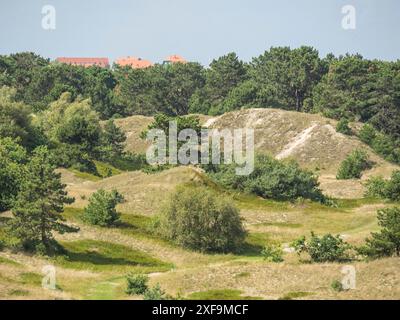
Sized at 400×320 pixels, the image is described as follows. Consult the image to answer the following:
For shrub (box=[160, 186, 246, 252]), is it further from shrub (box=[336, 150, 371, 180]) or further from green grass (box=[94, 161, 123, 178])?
green grass (box=[94, 161, 123, 178])

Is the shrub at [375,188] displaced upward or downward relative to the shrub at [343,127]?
downward

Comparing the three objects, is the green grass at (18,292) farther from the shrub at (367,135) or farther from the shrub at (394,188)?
the shrub at (367,135)

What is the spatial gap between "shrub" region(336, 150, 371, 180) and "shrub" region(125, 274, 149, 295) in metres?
68.5

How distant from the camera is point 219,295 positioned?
41.6 m

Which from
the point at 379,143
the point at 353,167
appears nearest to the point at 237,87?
the point at 379,143

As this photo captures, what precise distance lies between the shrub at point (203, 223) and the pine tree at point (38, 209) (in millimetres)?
10034

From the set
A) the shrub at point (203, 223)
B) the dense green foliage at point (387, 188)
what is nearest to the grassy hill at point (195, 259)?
the shrub at point (203, 223)

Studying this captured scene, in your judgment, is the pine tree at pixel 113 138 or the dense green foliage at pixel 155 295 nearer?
the dense green foliage at pixel 155 295

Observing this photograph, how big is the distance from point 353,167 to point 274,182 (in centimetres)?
3158

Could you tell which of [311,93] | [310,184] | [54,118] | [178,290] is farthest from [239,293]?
[311,93]

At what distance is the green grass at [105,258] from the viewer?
5189 cm

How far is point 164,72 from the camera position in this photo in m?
189

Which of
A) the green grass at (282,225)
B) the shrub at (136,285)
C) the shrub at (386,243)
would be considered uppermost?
the shrub at (386,243)

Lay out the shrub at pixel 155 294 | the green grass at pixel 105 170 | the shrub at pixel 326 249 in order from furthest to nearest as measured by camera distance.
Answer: the green grass at pixel 105 170
the shrub at pixel 326 249
the shrub at pixel 155 294
